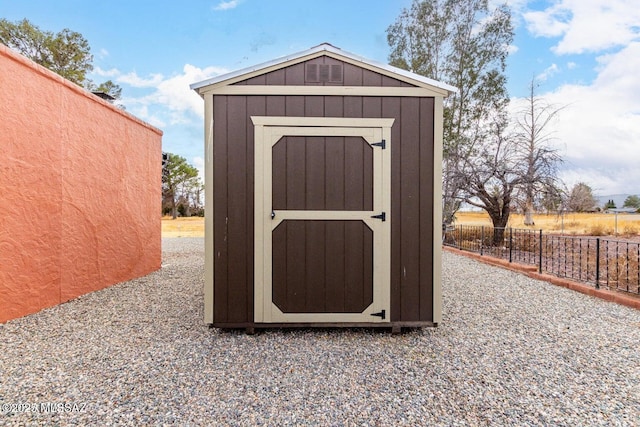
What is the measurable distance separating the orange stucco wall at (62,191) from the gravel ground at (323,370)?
1.52 feet

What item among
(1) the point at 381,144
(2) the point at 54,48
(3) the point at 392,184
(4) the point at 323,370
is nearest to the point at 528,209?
(3) the point at 392,184

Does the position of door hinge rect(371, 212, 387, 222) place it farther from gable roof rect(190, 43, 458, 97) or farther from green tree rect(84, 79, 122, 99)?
green tree rect(84, 79, 122, 99)

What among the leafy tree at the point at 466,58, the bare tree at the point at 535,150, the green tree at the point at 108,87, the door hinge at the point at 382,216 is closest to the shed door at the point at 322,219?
the door hinge at the point at 382,216

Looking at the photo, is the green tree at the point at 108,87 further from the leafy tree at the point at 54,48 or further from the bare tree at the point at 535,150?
the bare tree at the point at 535,150

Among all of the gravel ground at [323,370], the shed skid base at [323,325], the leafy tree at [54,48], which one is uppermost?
the leafy tree at [54,48]

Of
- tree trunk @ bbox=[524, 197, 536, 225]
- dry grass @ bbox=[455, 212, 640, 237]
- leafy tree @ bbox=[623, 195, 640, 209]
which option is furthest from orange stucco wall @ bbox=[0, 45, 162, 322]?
leafy tree @ bbox=[623, 195, 640, 209]

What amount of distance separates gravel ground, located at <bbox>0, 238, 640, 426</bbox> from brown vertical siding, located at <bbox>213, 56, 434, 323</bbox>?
41 cm

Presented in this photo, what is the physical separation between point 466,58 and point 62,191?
11.1 metres

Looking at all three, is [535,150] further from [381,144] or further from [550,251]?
[381,144]

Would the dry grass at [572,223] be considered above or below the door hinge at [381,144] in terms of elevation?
below

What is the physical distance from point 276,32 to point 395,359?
5.99 metres

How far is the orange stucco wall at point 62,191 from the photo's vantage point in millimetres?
3334

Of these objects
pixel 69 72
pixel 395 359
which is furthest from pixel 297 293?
pixel 69 72

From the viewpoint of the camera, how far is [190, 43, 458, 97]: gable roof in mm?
2947
